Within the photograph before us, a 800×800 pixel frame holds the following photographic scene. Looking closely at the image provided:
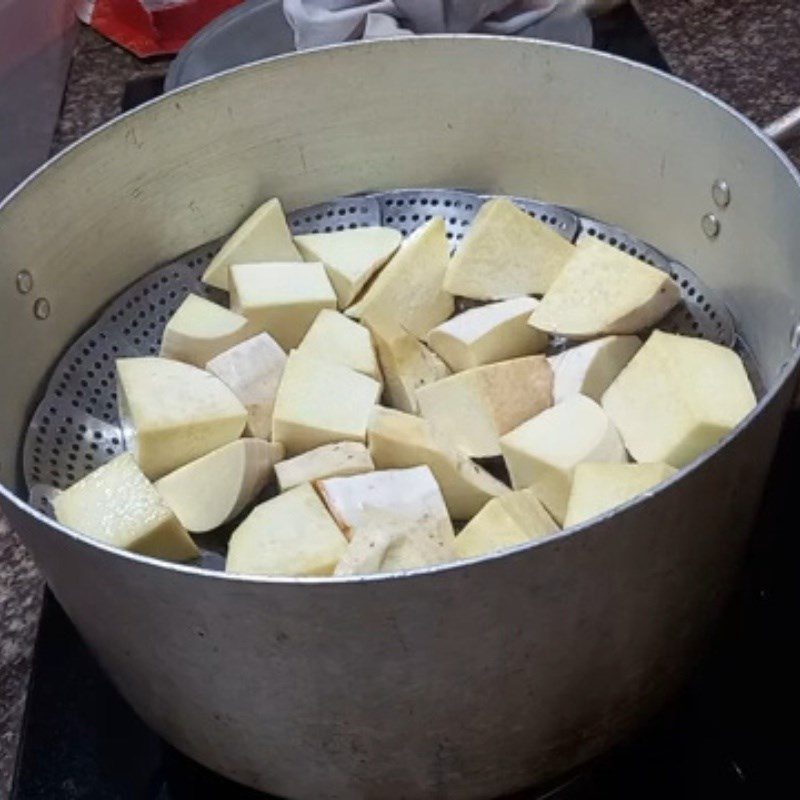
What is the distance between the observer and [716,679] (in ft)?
2.29

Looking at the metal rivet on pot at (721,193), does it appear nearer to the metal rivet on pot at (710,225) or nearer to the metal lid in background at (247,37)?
the metal rivet on pot at (710,225)

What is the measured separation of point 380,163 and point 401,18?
7.1 inches

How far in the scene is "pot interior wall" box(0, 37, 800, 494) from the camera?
0.75 meters

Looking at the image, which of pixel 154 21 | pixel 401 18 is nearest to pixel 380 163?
pixel 401 18

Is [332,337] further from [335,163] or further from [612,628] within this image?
[612,628]

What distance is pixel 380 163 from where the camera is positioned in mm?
888

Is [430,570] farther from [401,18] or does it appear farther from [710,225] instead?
[401,18]

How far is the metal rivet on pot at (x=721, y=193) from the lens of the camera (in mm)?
742

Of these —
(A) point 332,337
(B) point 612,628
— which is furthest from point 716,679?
(A) point 332,337

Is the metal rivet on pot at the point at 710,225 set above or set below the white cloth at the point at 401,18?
below

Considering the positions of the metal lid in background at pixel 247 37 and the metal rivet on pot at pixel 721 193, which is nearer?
the metal rivet on pot at pixel 721 193

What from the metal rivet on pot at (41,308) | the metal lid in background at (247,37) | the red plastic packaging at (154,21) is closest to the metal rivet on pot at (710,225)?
the metal lid in background at (247,37)

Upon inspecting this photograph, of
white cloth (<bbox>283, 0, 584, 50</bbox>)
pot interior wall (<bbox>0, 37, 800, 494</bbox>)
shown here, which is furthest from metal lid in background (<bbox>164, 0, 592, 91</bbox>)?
pot interior wall (<bbox>0, 37, 800, 494</bbox>)

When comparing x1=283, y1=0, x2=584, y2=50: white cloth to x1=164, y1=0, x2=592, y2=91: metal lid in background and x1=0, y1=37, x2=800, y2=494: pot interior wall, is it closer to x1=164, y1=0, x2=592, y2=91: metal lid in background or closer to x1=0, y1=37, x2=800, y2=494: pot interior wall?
x1=164, y1=0, x2=592, y2=91: metal lid in background
